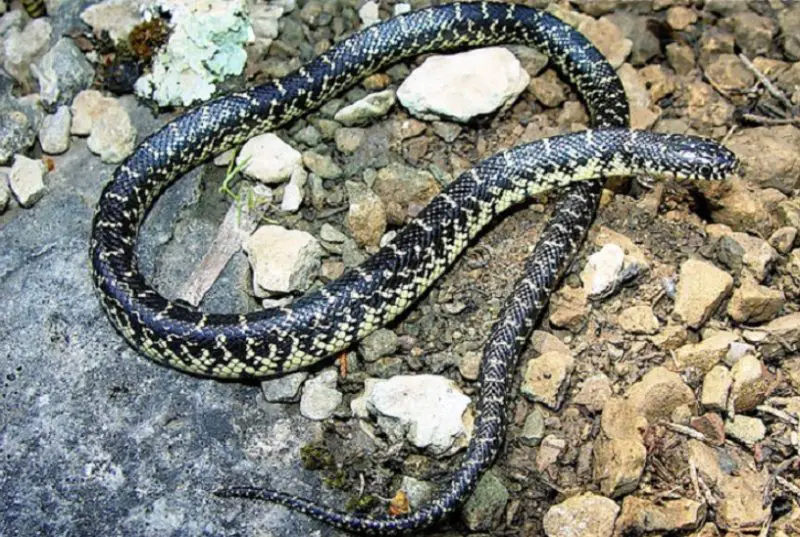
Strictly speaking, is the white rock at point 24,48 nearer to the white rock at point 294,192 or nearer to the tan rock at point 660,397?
the white rock at point 294,192

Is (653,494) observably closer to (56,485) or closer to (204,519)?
(204,519)

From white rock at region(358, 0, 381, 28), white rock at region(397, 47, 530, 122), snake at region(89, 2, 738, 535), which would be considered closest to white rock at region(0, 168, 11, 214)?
snake at region(89, 2, 738, 535)

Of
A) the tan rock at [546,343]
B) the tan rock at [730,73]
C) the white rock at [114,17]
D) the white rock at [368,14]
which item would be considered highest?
the white rock at [114,17]

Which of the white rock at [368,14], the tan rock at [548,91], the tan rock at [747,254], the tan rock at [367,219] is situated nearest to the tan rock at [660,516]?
the tan rock at [747,254]

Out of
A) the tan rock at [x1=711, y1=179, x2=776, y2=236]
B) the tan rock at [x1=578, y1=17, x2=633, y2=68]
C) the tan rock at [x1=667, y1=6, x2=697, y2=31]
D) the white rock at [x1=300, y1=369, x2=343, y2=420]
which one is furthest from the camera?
the tan rock at [x1=667, y1=6, x2=697, y2=31]

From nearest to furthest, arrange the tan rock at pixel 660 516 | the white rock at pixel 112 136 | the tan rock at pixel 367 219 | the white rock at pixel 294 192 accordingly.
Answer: the tan rock at pixel 660 516, the tan rock at pixel 367 219, the white rock at pixel 294 192, the white rock at pixel 112 136

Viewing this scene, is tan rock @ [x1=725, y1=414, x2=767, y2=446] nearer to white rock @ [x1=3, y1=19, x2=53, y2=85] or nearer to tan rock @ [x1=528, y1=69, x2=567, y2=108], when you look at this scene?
tan rock @ [x1=528, y1=69, x2=567, y2=108]

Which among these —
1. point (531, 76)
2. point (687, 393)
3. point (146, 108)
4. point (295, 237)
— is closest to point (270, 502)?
point (295, 237)

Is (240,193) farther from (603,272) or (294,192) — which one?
(603,272)
